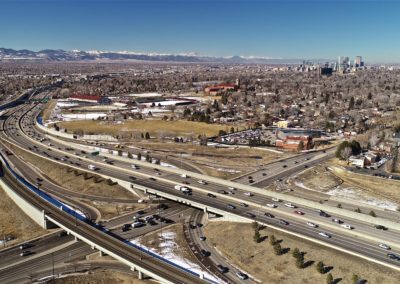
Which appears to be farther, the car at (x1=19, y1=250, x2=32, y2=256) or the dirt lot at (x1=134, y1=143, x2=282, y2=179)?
the dirt lot at (x1=134, y1=143, x2=282, y2=179)

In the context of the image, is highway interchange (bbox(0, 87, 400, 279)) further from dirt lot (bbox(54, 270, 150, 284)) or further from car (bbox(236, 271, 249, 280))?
car (bbox(236, 271, 249, 280))

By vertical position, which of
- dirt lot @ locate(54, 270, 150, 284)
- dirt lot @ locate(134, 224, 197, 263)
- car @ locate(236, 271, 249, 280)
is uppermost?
car @ locate(236, 271, 249, 280)

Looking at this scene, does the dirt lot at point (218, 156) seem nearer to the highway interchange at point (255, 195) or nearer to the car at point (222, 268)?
the highway interchange at point (255, 195)

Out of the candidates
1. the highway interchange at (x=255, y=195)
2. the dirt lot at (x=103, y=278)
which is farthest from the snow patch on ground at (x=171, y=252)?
the highway interchange at (x=255, y=195)

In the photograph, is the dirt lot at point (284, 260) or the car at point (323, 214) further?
the car at point (323, 214)

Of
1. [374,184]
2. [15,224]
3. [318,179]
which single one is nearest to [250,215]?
[318,179]

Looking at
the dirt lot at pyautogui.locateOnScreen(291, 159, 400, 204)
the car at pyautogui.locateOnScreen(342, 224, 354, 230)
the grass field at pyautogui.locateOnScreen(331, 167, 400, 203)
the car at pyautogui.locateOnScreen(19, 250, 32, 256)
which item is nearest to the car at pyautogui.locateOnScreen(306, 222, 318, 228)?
the car at pyautogui.locateOnScreen(342, 224, 354, 230)
